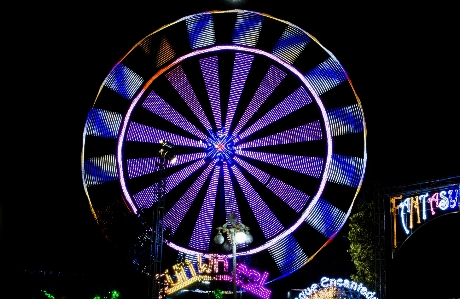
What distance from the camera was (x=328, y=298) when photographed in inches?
734

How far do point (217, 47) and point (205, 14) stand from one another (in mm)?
1277

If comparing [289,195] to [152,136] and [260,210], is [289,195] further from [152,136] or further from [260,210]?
[152,136]

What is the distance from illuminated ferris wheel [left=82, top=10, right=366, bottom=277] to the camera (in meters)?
23.8

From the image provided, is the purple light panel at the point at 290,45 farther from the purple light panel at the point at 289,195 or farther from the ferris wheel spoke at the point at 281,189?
the purple light panel at the point at 289,195

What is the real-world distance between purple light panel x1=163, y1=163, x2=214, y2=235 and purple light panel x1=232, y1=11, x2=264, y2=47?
4.72 metres

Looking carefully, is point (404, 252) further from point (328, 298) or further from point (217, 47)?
point (217, 47)

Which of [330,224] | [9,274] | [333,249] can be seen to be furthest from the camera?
[333,249]

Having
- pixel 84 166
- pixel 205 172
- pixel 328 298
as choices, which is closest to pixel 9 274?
→ pixel 84 166

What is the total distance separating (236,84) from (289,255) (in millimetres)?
6505

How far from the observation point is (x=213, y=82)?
25.1 metres

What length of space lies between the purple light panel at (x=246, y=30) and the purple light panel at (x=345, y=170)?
210 inches

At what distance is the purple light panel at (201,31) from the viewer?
24.9m

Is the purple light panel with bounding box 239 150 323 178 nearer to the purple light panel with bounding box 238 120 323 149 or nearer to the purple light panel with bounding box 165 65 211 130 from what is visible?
the purple light panel with bounding box 238 120 323 149

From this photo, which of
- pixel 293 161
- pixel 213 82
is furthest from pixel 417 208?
pixel 213 82
